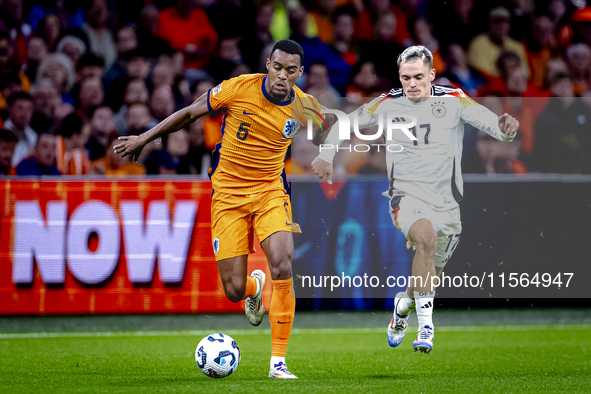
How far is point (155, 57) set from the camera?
10359 mm

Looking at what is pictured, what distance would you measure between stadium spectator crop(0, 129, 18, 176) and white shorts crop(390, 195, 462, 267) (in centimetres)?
472

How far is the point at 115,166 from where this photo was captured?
350 inches

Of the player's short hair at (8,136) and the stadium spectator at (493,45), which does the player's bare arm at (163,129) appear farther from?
the stadium spectator at (493,45)

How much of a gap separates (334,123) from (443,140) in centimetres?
91

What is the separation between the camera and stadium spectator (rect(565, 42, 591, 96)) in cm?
1082

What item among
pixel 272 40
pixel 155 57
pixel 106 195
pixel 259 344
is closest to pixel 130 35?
pixel 155 57

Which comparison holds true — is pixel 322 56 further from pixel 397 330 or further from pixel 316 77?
pixel 397 330

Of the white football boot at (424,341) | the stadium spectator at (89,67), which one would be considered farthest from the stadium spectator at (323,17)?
the white football boot at (424,341)

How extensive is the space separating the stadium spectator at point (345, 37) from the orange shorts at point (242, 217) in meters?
4.82

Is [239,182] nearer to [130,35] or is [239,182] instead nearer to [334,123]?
[334,123]

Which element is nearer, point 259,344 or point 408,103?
point 408,103

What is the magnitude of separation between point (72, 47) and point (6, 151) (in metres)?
1.96

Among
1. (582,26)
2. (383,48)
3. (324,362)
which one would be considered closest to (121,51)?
(383,48)

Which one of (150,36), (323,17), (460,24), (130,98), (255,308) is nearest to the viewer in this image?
(255,308)
